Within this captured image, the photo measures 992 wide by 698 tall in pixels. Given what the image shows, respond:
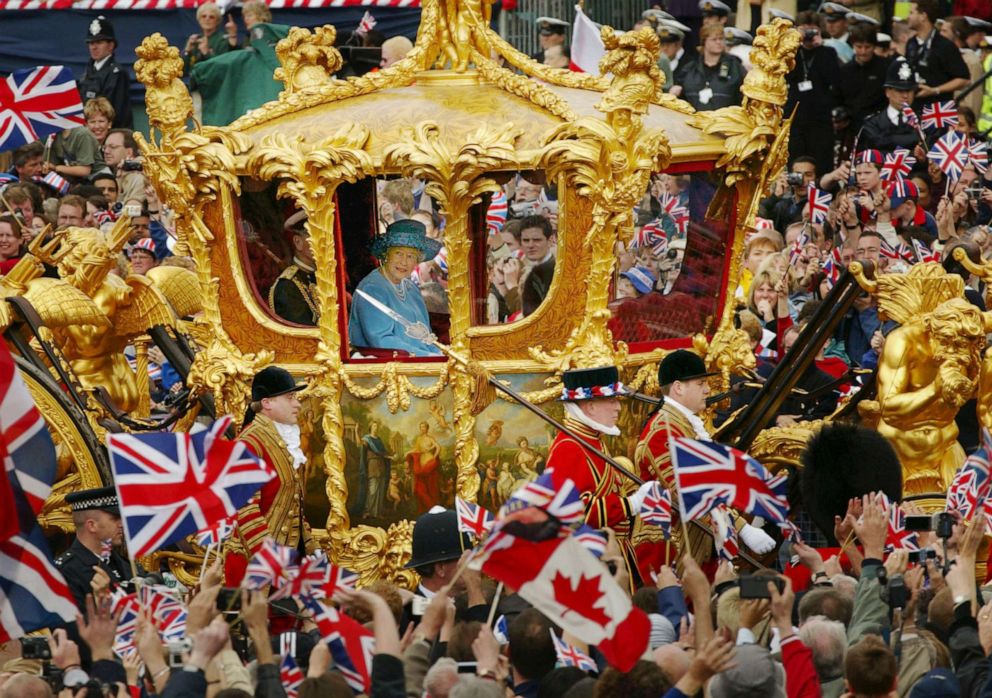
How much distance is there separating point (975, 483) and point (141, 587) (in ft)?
12.4

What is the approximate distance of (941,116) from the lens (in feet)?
69.3

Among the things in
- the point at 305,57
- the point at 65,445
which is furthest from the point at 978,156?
the point at 65,445

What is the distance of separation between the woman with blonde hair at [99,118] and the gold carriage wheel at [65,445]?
28.1 ft

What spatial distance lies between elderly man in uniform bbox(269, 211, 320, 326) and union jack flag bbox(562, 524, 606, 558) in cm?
498

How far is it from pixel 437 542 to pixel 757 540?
6.02 ft

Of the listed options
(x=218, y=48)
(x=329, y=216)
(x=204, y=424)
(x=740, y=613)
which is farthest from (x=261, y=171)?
(x=218, y=48)

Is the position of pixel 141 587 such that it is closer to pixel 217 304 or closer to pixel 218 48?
pixel 217 304

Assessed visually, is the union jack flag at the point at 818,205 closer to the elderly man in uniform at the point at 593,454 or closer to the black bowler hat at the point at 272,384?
the elderly man in uniform at the point at 593,454

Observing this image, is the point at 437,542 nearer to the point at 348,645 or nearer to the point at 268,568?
the point at 268,568

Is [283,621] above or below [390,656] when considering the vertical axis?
below

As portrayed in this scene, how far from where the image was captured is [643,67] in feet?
47.7

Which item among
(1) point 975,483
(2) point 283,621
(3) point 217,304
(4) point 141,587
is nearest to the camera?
(4) point 141,587

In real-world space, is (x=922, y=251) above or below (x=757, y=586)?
below

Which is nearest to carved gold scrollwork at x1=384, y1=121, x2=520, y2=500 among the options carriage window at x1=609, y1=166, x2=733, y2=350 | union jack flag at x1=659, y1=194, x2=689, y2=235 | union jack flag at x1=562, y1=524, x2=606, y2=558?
carriage window at x1=609, y1=166, x2=733, y2=350
